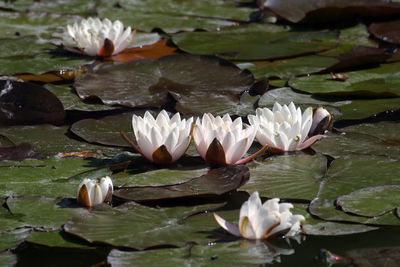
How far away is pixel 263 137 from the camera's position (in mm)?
3035

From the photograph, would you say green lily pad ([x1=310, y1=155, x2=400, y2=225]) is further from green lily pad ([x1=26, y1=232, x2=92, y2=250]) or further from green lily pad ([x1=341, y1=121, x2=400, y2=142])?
green lily pad ([x1=26, y1=232, x2=92, y2=250])

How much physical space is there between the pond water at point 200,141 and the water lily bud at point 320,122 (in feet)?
0.06

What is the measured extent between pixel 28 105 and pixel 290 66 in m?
1.74

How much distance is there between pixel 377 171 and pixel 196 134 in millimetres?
787

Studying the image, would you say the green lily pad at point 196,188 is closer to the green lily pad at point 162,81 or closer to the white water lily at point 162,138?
the white water lily at point 162,138

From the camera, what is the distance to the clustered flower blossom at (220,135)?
286 cm

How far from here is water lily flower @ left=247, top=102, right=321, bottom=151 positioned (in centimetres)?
299

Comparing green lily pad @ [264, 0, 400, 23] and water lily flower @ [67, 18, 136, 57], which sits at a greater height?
green lily pad @ [264, 0, 400, 23]

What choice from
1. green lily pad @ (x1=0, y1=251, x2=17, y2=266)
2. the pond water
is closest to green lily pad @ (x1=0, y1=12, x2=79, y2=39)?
the pond water

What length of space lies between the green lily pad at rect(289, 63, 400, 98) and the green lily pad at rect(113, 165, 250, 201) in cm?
126

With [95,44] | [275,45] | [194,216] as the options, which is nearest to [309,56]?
[275,45]

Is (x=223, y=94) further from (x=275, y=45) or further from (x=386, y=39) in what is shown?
(x=386, y=39)

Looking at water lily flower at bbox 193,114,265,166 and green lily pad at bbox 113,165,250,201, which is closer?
green lily pad at bbox 113,165,250,201

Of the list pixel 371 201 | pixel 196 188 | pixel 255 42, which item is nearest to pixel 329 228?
pixel 371 201
